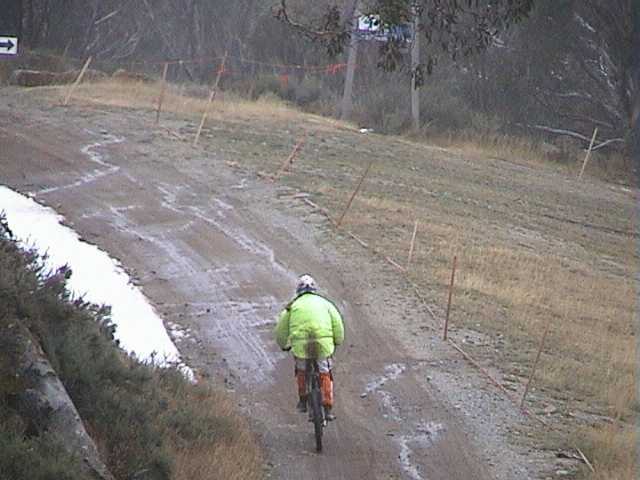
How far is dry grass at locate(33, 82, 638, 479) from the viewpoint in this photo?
16.4 meters

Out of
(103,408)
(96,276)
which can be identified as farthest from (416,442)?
(96,276)

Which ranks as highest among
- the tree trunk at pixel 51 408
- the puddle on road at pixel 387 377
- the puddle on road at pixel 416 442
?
the tree trunk at pixel 51 408

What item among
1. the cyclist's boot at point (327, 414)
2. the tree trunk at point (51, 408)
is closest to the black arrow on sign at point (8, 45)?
the cyclist's boot at point (327, 414)

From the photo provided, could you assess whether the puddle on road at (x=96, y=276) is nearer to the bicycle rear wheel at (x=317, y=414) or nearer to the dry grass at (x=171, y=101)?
the bicycle rear wheel at (x=317, y=414)

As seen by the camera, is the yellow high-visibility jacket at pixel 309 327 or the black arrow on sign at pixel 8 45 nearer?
the yellow high-visibility jacket at pixel 309 327

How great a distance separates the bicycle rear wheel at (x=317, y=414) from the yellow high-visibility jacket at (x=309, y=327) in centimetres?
38

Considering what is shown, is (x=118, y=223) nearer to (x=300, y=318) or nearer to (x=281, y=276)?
(x=281, y=276)

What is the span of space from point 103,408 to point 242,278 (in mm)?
9184

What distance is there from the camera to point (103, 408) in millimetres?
9953

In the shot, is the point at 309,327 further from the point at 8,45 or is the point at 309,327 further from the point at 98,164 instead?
the point at 8,45

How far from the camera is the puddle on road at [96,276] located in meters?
15.2

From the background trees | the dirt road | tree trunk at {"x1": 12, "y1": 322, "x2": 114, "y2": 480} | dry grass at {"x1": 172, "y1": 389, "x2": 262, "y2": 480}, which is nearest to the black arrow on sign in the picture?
the dirt road

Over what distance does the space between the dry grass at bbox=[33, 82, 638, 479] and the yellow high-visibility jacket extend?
2873mm

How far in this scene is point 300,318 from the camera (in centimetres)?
1238
